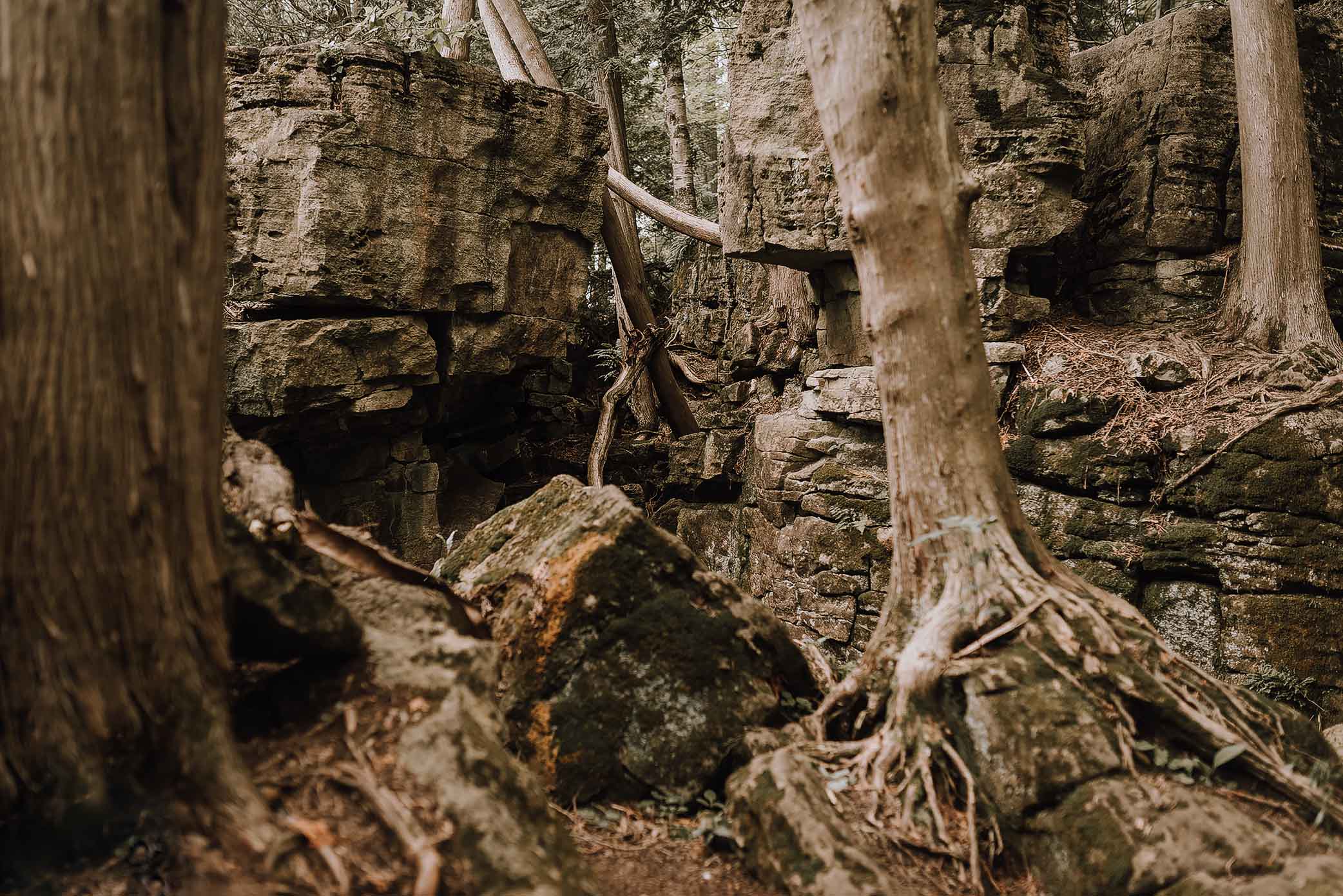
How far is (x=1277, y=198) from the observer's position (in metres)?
6.79

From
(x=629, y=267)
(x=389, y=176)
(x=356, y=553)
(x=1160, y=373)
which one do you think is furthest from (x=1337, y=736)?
(x=629, y=267)

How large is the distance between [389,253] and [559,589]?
18.9ft

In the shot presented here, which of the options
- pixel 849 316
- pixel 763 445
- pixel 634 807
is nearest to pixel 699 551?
pixel 763 445

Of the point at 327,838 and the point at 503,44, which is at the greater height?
the point at 503,44

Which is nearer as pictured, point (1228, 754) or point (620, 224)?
point (1228, 754)

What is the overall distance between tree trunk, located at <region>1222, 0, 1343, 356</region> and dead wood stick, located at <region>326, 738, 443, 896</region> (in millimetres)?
7234

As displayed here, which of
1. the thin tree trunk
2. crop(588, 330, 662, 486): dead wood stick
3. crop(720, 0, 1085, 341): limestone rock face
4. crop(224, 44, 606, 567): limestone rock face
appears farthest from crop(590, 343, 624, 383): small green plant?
crop(720, 0, 1085, 341): limestone rock face

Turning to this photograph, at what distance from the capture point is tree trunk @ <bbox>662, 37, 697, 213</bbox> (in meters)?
15.1

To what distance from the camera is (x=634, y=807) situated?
11.5ft

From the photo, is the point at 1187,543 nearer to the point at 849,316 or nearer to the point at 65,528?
the point at 849,316

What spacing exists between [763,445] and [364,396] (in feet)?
13.2

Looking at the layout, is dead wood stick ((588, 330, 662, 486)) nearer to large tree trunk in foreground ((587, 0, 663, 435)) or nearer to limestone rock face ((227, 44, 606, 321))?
large tree trunk in foreground ((587, 0, 663, 435))

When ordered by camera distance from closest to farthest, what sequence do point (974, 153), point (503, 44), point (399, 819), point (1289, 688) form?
point (399, 819) → point (1289, 688) → point (974, 153) → point (503, 44)

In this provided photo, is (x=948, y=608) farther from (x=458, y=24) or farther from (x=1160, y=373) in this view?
(x=458, y=24)
